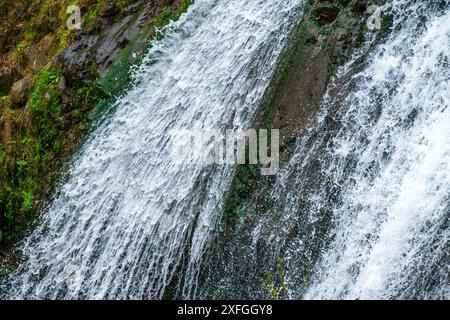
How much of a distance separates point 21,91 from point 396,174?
16.9 feet

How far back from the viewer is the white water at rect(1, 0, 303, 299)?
6.49 meters

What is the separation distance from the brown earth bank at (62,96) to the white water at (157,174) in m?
0.25

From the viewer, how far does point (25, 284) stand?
704 centimetres

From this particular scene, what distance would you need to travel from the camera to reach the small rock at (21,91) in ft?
26.1

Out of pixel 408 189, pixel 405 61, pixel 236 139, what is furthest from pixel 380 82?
pixel 236 139

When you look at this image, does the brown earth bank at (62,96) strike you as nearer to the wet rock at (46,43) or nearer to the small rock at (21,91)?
the small rock at (21,91)

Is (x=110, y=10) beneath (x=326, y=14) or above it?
above

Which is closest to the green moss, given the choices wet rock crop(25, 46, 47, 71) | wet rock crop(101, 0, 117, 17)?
wet rock crop(101, 0, 117, 17)

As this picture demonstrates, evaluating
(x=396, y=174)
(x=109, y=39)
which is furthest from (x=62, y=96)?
(x=396, y=174)

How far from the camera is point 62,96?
7.70 metres

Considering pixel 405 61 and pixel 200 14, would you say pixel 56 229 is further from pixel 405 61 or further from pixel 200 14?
pixel 405 61

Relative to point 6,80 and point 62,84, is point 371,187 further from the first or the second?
point 6,80

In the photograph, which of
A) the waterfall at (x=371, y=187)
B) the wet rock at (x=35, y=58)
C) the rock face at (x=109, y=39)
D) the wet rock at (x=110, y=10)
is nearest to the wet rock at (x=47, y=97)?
the rock face at (x=109, y=39)

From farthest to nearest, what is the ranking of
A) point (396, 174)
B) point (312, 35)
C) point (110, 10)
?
point (110, 10)
point (312, 35)
point (396, 174)
